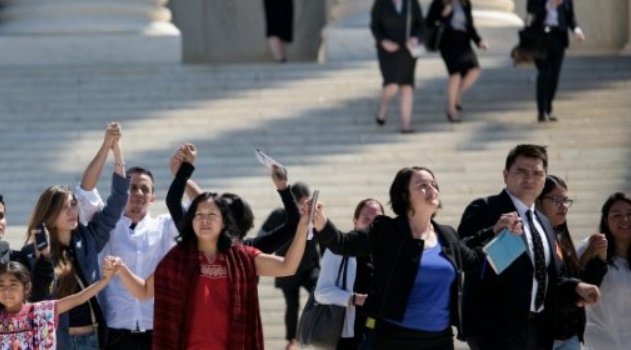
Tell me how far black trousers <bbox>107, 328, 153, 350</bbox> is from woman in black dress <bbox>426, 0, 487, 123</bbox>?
330 inches

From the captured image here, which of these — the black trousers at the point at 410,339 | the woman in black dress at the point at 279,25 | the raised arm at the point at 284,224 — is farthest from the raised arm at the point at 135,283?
the woman in black dress at the point at 279,25

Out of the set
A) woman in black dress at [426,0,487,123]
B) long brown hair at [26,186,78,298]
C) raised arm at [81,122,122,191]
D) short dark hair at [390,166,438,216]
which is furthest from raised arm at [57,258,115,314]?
woman in black dress at [426,0,487,123]

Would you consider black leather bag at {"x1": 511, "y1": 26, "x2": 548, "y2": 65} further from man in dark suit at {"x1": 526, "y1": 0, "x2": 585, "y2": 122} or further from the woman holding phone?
the woman holding phone

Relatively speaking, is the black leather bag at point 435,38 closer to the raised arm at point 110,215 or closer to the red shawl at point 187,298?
the raised arm at point 110,215

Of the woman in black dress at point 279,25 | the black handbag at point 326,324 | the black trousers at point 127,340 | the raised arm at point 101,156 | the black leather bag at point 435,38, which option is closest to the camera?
the black trousers at point 127,340

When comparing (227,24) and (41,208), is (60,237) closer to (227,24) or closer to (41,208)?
(41,208)

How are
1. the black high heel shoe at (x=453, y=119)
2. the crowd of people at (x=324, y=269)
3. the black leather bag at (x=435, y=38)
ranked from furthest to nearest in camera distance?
the black leather bag at (x=435, y=38), the black high heel shoe at (x=453, y=119), the crowd of people at (x=324, y=269)

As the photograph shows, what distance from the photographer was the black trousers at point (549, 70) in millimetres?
16784

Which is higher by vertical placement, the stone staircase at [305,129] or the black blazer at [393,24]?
the black blazer at [393,24]

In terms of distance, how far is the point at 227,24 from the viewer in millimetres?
26062

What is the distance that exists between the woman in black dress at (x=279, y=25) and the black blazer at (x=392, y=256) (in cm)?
1408

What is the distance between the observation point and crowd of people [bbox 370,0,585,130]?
661 inches

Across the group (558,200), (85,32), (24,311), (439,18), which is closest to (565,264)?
(558,200)

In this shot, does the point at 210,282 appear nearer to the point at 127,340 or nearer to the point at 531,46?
the point at 127,340
